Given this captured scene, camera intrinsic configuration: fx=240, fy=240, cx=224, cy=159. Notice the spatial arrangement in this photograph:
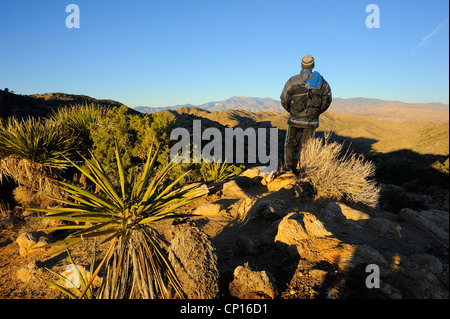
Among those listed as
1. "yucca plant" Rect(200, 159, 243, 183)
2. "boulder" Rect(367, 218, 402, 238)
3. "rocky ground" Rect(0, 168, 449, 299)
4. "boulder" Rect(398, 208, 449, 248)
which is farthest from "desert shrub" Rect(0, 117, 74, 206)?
"boulder" Rect(398, 208, 449, 248)

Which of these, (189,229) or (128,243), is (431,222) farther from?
(128,243)

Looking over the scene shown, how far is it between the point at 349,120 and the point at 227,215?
190 ft

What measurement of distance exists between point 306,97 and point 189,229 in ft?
15.5

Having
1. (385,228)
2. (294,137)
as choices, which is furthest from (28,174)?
(385,228)

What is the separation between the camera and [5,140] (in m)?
4.93

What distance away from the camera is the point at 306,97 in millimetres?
5852

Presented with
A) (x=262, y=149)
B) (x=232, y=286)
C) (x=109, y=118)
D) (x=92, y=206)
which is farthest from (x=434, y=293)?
(x=262, y=149)

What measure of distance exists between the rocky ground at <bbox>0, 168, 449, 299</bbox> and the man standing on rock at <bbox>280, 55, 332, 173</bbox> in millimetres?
1640

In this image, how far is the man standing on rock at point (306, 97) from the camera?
5.70m

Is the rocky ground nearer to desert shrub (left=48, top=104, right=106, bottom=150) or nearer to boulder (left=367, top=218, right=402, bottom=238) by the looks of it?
boulder (left=367, top=218, right=402, bottom=238)

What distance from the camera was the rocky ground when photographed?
7.78 feet

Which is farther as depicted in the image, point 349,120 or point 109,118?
point 349,120

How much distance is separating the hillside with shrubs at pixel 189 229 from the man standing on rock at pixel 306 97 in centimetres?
61

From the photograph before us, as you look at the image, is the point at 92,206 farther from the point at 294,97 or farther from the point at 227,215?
the point at 294,97
